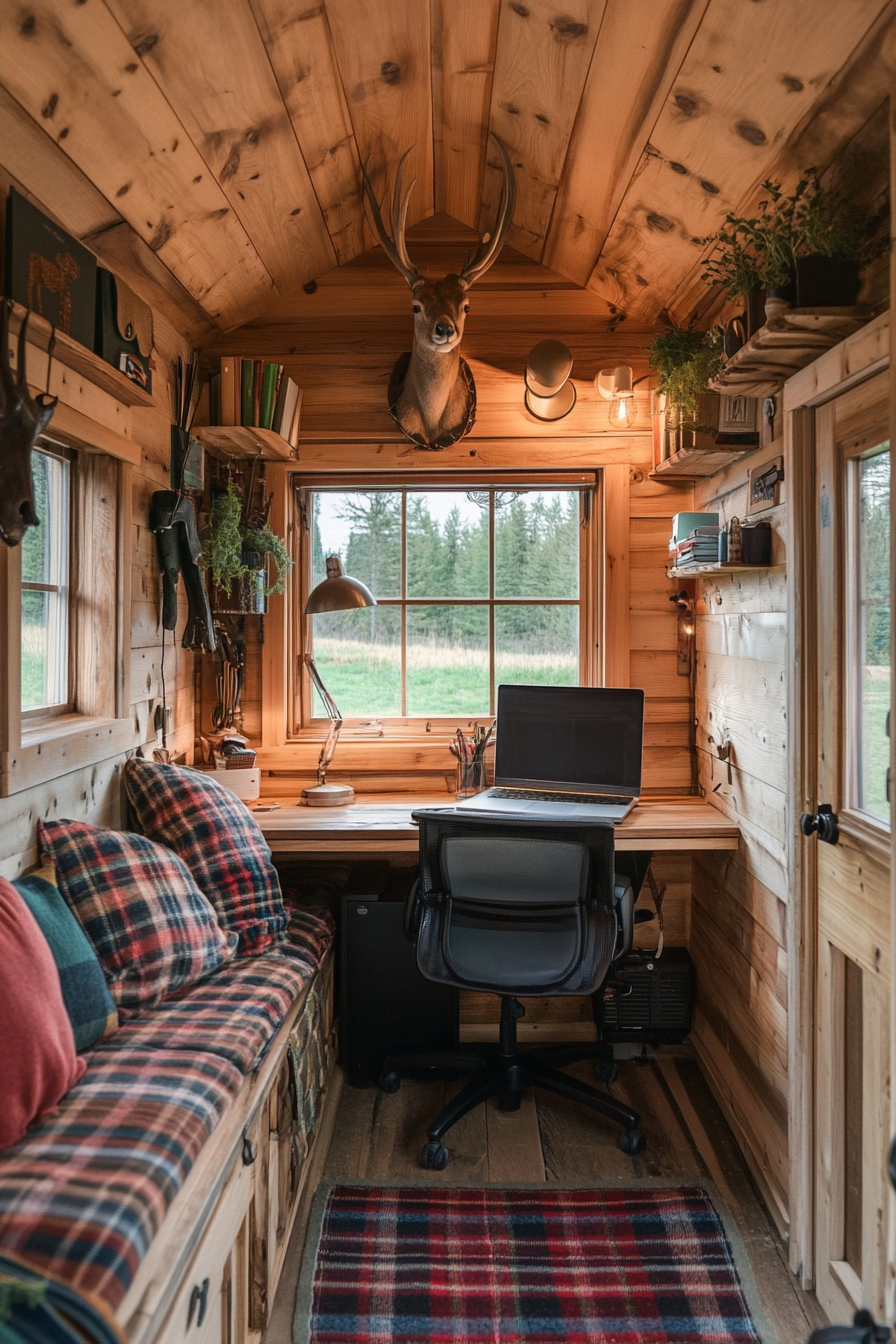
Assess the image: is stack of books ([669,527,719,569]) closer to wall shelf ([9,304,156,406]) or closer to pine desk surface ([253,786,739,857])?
pine desk surface ([253,786,739,857])

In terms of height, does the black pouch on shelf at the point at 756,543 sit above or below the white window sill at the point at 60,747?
above

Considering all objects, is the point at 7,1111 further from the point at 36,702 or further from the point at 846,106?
the point at 846,106

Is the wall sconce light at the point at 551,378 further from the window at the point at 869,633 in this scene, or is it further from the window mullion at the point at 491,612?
the window at the point at 869,633

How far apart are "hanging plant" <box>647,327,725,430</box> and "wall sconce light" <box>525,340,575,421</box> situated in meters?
0.39

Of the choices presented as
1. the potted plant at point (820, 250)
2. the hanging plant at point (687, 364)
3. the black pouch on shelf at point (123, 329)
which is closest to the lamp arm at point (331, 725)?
the black pouch on shelf at point (123, 329)

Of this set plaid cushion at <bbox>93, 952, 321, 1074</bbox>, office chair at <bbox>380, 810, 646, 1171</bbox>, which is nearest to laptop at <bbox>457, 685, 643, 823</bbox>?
office chair at <bbox>380, 810, 646, 1171</bbox>

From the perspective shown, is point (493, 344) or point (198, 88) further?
point (493, 344)

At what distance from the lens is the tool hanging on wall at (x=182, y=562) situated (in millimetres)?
2670

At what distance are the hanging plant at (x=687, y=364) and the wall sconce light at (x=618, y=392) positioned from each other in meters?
0.24

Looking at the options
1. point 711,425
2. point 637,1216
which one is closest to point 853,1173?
point 637,1216

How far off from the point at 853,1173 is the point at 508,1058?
3.46 ft

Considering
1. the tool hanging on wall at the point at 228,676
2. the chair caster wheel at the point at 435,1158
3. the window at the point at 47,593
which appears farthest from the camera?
the tool hanging on wall at the point at 228,676

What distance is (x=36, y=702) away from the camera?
221 cm

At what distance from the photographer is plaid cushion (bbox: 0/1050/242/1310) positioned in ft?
3.74
